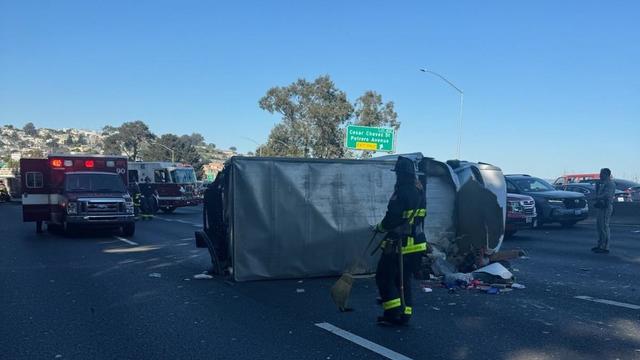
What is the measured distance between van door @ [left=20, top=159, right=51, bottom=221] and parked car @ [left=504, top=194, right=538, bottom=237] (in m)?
13.9

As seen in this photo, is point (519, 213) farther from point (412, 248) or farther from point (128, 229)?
point (128, 229)

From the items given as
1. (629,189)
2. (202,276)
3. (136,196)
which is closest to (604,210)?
(202,276)

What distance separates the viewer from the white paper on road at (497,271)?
8834mm

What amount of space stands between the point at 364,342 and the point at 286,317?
1421 millimetres

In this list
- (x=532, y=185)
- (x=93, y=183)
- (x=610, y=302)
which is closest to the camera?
(x=610, y=302)

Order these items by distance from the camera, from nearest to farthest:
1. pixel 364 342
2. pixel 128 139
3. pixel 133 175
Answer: pixel 364 342, pixel 133 175, pixel 128 139

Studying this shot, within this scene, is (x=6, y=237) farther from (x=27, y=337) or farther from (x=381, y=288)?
(x=381, y=288)

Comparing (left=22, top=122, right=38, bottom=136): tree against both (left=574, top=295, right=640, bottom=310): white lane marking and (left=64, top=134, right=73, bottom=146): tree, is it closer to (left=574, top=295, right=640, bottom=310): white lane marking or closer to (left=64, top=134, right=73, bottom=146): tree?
(left=64, top=134, right=73, bottom=146): tree

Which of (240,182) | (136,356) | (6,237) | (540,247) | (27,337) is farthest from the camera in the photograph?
(6,237)

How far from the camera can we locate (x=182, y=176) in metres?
32.3

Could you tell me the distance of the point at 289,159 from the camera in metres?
9.42

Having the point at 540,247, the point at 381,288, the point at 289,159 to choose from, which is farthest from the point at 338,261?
the point at 540,247

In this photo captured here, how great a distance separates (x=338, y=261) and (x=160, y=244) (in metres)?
7.11

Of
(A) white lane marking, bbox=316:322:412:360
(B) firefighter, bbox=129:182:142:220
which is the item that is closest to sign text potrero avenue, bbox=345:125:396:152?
(B) firefighter, bbox=129:182:142:220
